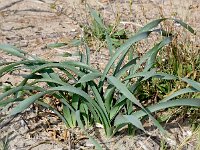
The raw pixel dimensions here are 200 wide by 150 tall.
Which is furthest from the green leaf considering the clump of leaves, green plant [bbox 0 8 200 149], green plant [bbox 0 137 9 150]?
the clump of leaves

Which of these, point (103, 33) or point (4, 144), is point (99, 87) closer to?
point (4, 144)

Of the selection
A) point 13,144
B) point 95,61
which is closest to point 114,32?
point 95,61

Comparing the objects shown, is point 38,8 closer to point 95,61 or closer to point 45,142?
point 95,61

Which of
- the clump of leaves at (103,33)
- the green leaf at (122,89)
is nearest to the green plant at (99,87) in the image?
the green leaf at (122,89)

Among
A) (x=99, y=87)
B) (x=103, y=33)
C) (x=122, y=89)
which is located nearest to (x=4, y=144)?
(x=99, y=87)

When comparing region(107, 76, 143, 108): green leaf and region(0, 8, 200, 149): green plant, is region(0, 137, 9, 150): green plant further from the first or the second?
region(107, 76, 143, 108): green leaf

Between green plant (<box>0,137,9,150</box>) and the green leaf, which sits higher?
the green leaf

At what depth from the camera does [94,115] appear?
81.1 inches

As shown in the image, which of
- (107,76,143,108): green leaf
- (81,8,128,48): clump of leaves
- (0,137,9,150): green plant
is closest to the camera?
(107,76,143,108): green leaf

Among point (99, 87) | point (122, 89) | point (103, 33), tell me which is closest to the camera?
point (122, 89)

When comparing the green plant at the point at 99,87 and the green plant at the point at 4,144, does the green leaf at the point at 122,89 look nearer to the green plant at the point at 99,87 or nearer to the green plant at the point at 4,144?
the green plant at the point at 99,87

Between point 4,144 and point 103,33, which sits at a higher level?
point 103,33

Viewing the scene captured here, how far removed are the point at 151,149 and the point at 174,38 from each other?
2.02 ft

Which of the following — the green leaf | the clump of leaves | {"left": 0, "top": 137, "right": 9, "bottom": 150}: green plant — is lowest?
{"left": 0, "top": 137, "right": 9, "bottom": 150}: green plant
